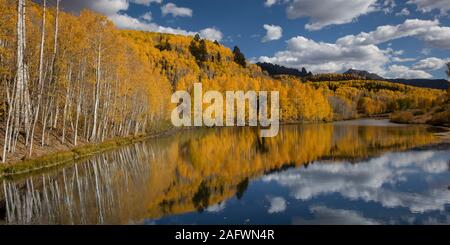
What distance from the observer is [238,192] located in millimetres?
17859

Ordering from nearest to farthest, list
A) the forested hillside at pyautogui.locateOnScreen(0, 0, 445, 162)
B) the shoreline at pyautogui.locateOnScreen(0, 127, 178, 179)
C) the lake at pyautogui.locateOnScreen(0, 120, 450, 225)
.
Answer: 1. the lake at pyautogui.locateOnScreen(0, 120, 450, 225)
2. the shoreline at pyautogui.locateOnScreen(0, 127, 178, 179)
3. the forested hillside at pyautogui.locateOnScreen(0, 0, 445, 162)

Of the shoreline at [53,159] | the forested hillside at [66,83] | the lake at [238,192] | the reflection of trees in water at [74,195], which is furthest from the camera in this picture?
the forested hillside at [66,83]

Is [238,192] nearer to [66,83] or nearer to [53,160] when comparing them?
[53,160]

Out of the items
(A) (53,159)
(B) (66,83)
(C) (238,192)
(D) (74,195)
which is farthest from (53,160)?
(C) (238,192)

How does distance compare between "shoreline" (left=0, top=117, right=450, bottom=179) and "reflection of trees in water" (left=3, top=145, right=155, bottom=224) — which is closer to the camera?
"reflection of trees in water" (left=3, top=145, right=155, bottom=224)

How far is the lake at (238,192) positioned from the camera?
13289 millimetres

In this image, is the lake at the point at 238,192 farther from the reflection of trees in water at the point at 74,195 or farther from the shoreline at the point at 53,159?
the shoreline at the point at 53,159

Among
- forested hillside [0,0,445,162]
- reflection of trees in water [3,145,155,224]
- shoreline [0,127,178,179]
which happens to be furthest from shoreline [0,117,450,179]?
reflection of trees in water [3,145,155,224]

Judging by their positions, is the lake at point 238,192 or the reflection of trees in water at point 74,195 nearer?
the reflection of trees in water at point 74,195

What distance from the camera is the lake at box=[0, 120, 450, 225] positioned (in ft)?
43.6

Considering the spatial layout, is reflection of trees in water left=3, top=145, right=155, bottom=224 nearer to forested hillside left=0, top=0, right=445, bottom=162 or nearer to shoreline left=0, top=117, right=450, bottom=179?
shoreline left=0, top=117, right=450, bottom=179

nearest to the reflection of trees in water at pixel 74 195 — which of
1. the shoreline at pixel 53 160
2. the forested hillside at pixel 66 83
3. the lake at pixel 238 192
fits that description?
the lake at pixel 238 192

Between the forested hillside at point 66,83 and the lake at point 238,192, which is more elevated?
the forested hillside at point 66,83

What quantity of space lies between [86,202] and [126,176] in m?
6.92
